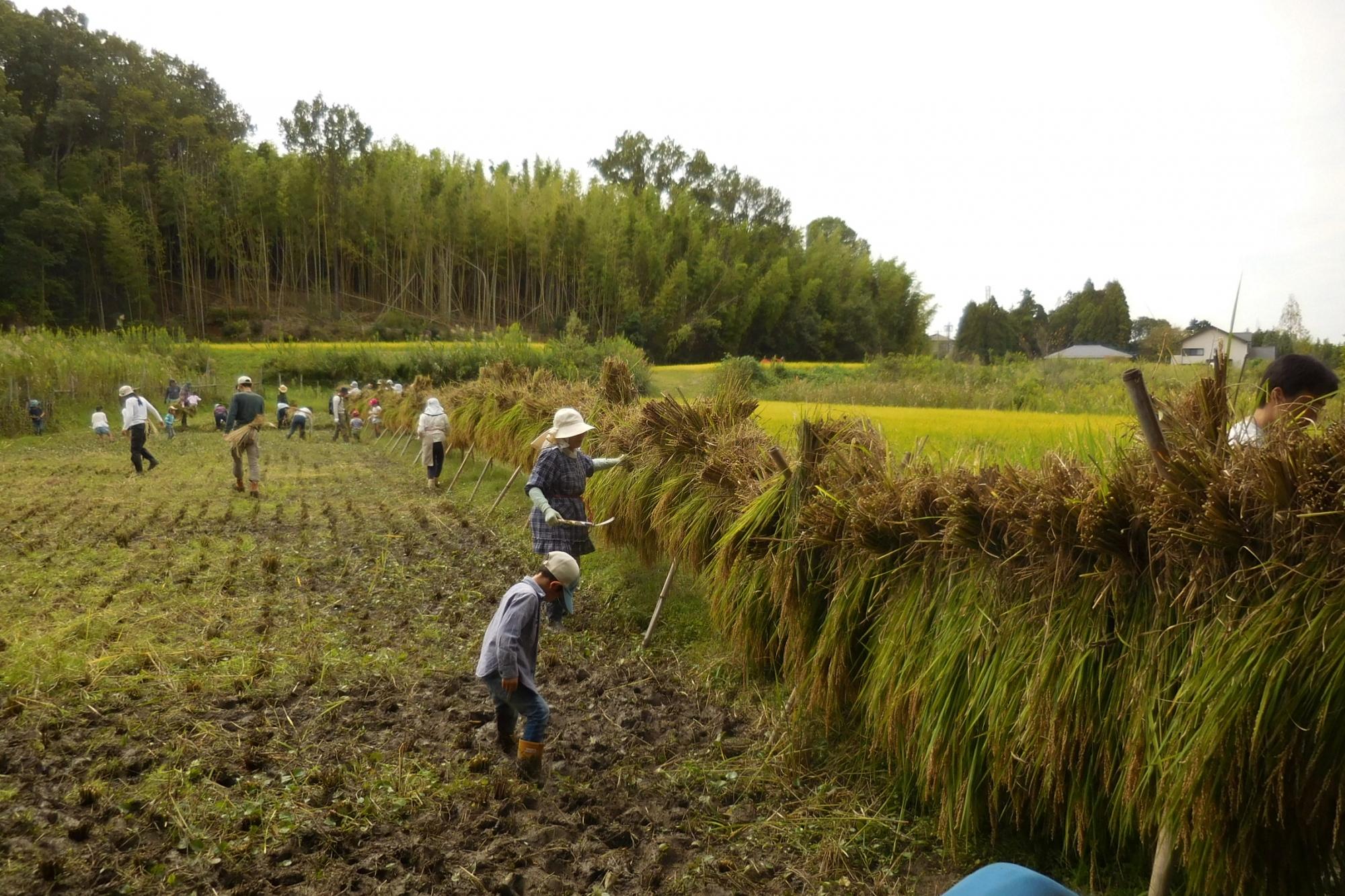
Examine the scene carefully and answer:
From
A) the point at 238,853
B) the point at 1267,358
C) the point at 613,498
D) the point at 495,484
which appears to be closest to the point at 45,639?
the point at 238,853

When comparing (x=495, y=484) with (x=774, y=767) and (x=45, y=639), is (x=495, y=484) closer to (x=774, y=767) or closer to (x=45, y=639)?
(x=45, y=639)

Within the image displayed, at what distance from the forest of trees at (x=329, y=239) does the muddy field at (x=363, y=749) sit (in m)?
39.6

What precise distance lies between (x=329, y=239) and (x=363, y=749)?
51942mm

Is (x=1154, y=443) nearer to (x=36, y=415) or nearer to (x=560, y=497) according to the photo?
(x=560, y=497)

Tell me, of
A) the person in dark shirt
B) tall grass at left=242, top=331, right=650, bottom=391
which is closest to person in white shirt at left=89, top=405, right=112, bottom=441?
the person in dark shirt

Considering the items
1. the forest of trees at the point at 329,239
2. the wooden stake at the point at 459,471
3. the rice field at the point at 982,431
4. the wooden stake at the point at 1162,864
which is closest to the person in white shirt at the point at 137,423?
the wooden stake at the point at 459,471

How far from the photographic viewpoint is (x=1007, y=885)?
1589 mm

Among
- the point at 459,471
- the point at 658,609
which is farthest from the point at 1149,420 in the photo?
the point at 459,471

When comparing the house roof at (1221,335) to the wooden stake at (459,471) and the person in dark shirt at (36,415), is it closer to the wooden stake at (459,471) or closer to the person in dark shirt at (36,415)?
the wooden stake at (459,471)

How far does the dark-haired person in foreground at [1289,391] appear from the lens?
2.84 m

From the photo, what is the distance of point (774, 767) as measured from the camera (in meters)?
4.53

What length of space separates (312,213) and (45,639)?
49196 millimetres

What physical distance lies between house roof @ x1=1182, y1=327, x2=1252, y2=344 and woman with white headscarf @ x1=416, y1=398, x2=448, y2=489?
12.4 meters

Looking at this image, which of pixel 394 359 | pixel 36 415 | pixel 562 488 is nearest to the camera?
pixel 562 488
